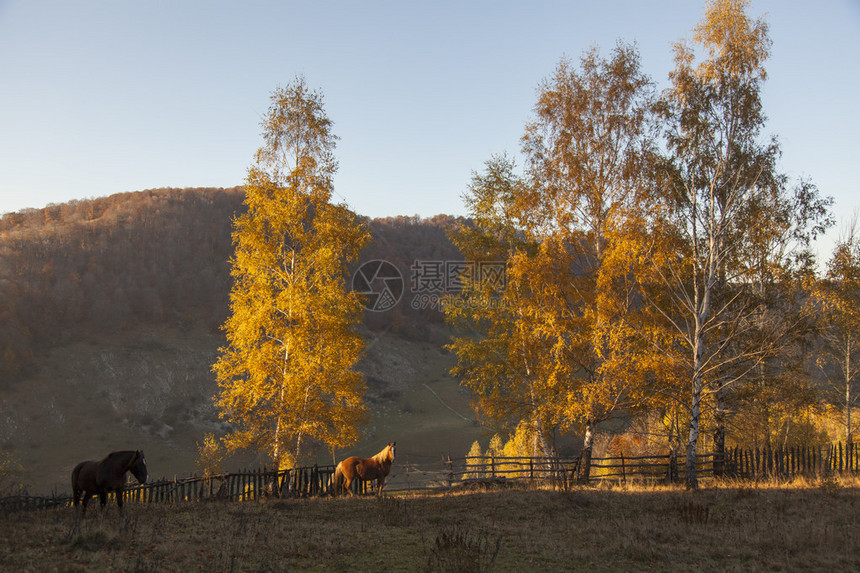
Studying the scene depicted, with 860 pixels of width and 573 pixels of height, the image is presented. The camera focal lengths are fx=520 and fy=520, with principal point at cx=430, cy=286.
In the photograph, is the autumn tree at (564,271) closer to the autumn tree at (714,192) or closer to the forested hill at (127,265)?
the autumn tree at (714,192)

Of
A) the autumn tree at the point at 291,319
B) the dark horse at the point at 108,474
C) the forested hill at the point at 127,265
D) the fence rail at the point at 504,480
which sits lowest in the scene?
the fence rail at the point at 504,480

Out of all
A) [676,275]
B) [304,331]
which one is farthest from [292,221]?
[676,275]

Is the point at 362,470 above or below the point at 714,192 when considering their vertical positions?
below

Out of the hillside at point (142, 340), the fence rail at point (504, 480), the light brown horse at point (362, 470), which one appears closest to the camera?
the fence rail at point (504, 480)

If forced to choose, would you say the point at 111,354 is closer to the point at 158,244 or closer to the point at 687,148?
the point at 158,244

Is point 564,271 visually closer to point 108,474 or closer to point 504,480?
point 504,480

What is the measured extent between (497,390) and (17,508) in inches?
509

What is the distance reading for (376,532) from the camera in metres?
9.66

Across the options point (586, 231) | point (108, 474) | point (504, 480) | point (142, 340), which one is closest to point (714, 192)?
point (586, 231)

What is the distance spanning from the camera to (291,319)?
16.3 metres

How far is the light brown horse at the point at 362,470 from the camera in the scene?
640 inches

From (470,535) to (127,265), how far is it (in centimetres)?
11833

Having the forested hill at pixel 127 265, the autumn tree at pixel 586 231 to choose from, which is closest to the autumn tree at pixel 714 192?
the autumn tree at pixel 586 231

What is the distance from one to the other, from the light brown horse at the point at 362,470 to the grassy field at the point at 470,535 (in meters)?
2.87
